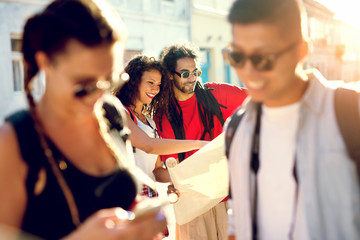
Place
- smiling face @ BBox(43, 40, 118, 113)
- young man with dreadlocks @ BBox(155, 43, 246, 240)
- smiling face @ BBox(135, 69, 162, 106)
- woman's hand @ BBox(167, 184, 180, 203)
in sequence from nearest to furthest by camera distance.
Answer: smiling face @ BBox(43, 40, 118, 113), woman's hand @ BBox(167, 184, 180, 203), young man with dreadlocks @ BBox(155, 43, 246, 240), smiling face @ BBox(135, 69, 162, 106)

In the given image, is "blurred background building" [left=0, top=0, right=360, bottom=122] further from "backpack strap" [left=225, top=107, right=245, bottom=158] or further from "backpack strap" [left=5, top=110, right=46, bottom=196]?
"backpack strap" [left=5, top=110, right=46, bottom=196]

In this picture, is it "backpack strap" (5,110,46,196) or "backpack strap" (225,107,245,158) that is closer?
"backpack strap" (5,110,46,196)

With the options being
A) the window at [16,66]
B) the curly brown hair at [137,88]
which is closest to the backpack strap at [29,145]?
the curly brown hair at [137,88]

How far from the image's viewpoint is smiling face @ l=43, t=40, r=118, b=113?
1472 mm

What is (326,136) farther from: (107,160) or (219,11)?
(219,11)

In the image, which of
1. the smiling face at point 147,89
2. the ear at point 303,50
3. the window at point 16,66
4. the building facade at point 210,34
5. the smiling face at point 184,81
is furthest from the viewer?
the building facade at point 210,34

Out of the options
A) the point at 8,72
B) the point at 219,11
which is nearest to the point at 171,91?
the point at 8,72

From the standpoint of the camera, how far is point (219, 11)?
1875 centimetres

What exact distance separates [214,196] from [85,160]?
6.43 feet

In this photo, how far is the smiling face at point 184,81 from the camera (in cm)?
394

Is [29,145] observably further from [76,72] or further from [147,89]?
[147,89]

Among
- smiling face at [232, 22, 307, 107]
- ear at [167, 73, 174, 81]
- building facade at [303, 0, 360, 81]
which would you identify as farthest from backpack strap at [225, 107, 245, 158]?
building facade at [303, 0, 360, 81]

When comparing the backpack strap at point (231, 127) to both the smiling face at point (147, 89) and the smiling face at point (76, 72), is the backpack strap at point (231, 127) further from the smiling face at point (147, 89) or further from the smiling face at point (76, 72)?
the smiling face at point (147, 89)

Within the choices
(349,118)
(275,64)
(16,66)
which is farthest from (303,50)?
(16,66)
